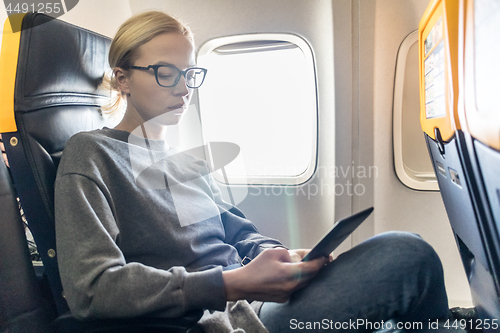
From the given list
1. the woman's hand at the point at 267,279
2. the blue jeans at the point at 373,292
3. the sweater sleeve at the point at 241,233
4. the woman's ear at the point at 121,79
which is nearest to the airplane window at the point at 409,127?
the sweater sleeve at the point at 241,233

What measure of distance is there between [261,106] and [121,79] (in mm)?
1034

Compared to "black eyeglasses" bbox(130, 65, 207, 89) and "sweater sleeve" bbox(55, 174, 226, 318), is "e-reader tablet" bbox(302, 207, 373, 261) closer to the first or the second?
"sweater sleeve" bbox(55, 174, 226, 318)

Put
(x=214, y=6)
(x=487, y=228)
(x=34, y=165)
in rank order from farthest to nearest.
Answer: (x=214, y=6) → (x=34, y=165) → (x=487, y=228)

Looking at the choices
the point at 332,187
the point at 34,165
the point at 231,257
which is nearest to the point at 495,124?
the point at 231,257

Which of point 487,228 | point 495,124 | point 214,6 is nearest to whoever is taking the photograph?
point 495,124

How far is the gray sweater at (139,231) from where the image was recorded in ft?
2.44

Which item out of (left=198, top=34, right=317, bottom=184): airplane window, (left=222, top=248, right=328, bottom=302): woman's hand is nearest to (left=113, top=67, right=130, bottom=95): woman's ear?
(left=222, top=248, right=328, bottom=302): woman's hand

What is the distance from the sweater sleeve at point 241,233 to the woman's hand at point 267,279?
0.33 metres

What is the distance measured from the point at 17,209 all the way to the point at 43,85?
36cm

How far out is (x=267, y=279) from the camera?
777 millimetres

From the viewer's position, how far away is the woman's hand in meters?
0.78

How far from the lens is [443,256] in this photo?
187 cm

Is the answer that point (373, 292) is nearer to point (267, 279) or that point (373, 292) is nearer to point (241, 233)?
point (267, 279)

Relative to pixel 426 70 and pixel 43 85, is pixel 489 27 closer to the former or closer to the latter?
pixel 426 70
